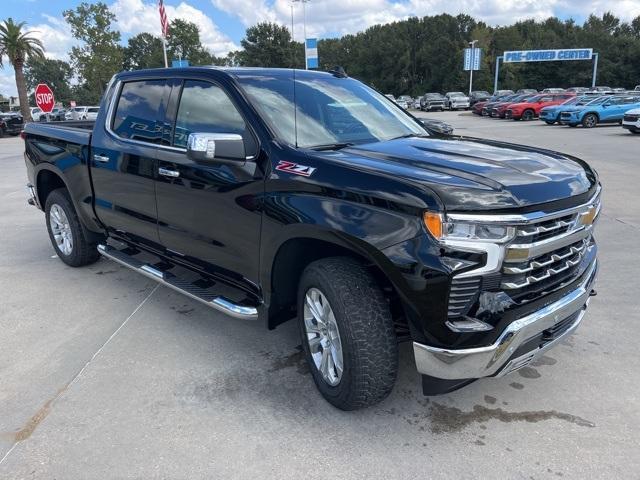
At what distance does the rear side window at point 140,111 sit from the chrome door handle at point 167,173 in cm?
27

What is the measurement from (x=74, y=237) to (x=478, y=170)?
4258mm

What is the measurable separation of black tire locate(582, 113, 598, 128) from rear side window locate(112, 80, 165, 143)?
24.7 metres

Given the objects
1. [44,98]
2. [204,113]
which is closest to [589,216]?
[204,113]

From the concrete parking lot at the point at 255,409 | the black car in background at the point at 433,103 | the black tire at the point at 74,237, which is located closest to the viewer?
the concrete parking lot at the point at 255,409

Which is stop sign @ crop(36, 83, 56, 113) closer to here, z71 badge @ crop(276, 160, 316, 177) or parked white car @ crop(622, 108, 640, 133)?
z71 badge @ crop(276, 160, 316, 177)

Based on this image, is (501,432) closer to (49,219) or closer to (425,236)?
(425,236)

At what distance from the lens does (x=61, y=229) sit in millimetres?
5629

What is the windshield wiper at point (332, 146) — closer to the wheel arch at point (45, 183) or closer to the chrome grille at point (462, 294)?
the chrome grille at point (462, 294)

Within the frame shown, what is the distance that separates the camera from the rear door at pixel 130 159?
13.2ft

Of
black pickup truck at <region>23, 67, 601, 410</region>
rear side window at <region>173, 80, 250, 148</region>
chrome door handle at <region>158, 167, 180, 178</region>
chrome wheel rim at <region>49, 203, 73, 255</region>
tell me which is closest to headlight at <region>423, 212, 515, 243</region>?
black pickup truck at <region>23, 67, 601, 410</region>

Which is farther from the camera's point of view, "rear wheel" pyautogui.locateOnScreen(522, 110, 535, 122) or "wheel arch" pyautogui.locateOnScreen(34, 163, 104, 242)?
"rear wheel" pyautogui.locateOnScreen(522, 110, 535, 122)

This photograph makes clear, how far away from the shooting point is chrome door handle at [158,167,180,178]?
145 inches

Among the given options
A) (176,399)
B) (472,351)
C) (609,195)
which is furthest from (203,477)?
(609,195)

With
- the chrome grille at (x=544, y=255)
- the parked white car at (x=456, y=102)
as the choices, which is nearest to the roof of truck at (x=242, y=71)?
the chrome grille at (x=544, y=255)
